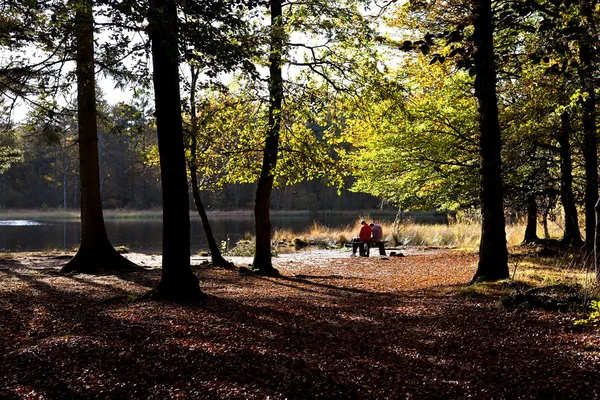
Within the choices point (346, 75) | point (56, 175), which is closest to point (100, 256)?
point (346, 75)

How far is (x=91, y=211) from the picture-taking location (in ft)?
39.2

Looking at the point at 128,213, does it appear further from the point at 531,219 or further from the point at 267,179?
the point at 267,179

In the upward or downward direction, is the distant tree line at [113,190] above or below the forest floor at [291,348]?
above

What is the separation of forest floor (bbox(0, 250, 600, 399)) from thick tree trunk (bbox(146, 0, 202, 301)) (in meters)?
0.41

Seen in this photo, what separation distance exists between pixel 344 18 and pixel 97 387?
8.11m

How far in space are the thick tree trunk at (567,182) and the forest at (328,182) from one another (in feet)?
0.25

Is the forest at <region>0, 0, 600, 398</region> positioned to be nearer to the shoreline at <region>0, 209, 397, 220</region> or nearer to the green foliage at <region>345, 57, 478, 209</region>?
the green foliage at <region>345, 57, 478, 209</region>

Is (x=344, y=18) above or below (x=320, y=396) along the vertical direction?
above

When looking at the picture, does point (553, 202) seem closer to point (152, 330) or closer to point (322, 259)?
point (322, 259)

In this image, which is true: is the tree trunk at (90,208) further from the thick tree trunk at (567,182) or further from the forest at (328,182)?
the thick tree trunk at (567,182)

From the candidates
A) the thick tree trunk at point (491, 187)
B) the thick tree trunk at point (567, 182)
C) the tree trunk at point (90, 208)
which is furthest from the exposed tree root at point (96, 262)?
the thick tree trunk at point (567, 182)

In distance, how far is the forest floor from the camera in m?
3.60

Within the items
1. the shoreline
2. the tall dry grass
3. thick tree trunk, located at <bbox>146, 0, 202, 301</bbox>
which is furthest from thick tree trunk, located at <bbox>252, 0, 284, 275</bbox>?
the shoreline

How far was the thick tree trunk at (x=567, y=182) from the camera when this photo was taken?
1213 centimetres
